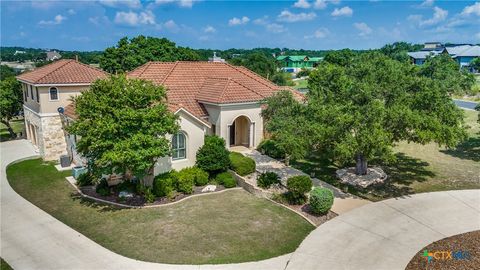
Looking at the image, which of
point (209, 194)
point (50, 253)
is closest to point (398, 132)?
point (209, 194)

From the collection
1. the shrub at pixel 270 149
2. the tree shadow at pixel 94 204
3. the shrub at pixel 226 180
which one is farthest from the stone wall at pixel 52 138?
the shrub at pixel 270 149

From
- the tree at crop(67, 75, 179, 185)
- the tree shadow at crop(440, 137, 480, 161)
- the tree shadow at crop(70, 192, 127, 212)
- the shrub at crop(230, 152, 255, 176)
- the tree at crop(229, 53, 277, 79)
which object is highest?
the tree at crop(229, 53, 277, 79)

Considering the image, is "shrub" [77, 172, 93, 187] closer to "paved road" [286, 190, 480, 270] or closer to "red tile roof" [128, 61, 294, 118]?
"red tile roof" [128, 61, 294, 118]

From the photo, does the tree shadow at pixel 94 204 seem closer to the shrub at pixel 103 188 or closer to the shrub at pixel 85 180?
the shrub at pixel 103 188

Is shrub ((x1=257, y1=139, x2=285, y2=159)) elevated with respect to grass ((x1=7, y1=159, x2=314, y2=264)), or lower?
elevated

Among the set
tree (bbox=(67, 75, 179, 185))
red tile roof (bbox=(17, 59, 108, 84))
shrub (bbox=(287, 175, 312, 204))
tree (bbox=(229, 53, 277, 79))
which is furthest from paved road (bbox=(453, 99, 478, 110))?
red tile roof (bbox=(17, 59, 108, 84))

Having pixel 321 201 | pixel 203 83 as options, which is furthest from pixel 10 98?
pixel 321 201
